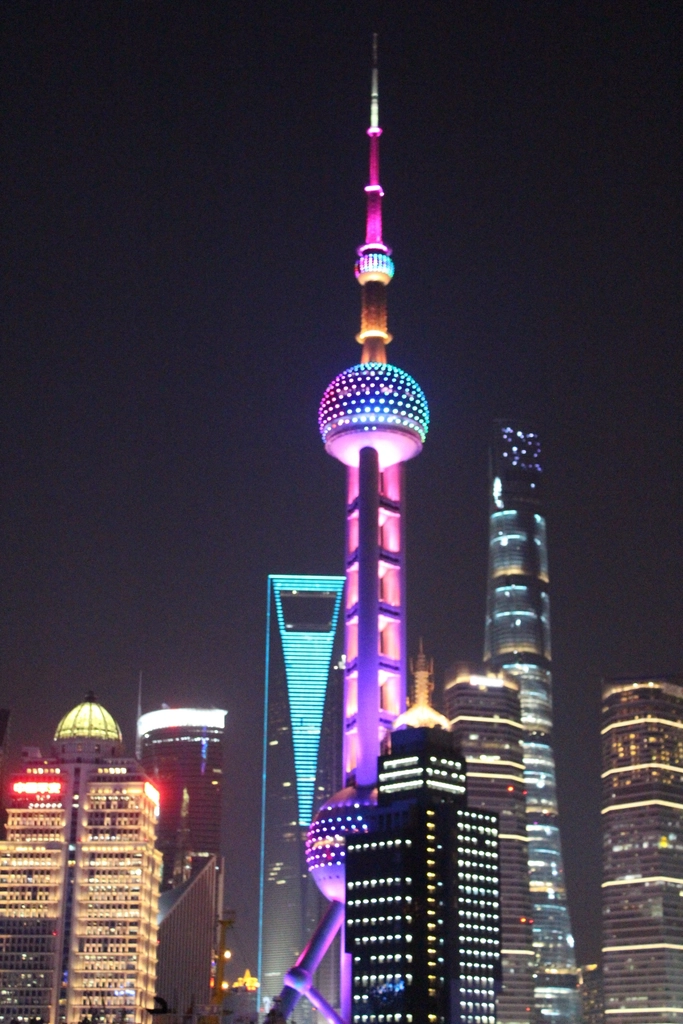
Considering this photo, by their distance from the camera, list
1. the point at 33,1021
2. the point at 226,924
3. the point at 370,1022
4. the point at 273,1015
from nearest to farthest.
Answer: the point at 226,924 → the point at 273,1015 → the point at 33,1021 → the point at 370,1022

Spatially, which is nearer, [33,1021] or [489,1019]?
[33,1021]

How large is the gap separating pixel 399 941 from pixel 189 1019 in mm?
69510

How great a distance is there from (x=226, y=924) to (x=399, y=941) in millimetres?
77647

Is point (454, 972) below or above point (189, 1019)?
above

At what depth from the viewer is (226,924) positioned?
126 metres

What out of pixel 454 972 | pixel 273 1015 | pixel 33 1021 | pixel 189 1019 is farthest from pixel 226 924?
pixel 454 972

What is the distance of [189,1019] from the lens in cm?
13338

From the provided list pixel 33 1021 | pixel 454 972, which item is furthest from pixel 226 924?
pixel 454 972

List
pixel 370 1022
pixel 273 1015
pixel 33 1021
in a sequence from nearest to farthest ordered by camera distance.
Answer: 1. pixel 273 1015
2. pixel 33 1021
3. pixel 370 1022

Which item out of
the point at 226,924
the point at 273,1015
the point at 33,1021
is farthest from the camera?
the point at 33,1021

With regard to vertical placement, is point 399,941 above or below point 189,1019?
above

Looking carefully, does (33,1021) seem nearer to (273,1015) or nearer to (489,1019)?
(273,1015)

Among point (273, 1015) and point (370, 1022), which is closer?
point (273, 1015)

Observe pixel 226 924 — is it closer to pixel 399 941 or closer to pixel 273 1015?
pixel 273 1015
